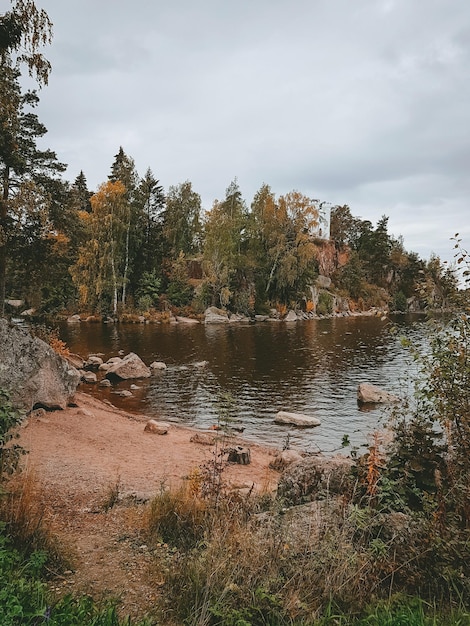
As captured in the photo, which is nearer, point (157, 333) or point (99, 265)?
point (157, 333)

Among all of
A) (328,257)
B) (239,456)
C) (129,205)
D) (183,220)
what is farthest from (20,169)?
(328,257)

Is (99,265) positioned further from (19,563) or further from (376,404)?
(19,563)

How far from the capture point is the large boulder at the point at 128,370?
2114 cm

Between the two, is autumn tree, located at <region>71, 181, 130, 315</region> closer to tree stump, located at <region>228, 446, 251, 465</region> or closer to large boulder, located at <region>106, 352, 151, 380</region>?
large boulder, located at <region>106, 352, 151, 380</region>

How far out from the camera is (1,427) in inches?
171

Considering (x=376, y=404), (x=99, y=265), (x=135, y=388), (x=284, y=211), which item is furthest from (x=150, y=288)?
(x=376, y=404)

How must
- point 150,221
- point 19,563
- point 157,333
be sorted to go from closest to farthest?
point 19,563, point 157,333, point 150,221

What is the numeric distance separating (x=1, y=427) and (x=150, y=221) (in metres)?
54.3

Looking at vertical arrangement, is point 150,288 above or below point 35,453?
above

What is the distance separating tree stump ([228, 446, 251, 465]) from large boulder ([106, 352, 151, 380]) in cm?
1138

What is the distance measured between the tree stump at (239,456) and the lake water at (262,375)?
1068 mm

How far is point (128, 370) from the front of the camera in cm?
2133

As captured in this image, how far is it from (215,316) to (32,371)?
122 ft

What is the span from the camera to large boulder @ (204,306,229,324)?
4903cm
